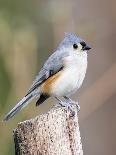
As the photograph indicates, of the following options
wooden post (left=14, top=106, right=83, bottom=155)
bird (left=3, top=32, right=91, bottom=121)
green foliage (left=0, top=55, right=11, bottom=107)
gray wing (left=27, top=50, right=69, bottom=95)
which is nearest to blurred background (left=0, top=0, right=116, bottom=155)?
green foliage (left=0, top=55, right=11, bottom=107)

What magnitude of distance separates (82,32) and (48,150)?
480 cm

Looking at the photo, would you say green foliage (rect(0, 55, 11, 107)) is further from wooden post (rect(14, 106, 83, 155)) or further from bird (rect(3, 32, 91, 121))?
wooden post (rect(14, 106, 83, 155))

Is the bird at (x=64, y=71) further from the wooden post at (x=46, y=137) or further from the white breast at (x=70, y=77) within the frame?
the wooden post at (x=46, y=137)

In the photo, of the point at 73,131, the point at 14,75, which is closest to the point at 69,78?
the point at 14,75

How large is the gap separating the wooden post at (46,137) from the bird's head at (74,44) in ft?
7.45

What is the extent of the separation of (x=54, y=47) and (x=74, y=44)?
9.72ft

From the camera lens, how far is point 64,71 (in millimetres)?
7570

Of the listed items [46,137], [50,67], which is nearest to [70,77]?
[50,67]

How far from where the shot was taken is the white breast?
296 inches

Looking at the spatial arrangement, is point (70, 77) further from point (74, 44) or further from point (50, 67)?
point (74, 44)

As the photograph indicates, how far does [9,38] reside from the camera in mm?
8984

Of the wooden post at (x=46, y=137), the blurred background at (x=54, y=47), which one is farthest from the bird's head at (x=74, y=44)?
the wooden post at (x=46, y=137)

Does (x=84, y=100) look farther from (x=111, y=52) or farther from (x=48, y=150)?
(x=48, y=150)

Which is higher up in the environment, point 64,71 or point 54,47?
point 54,47
